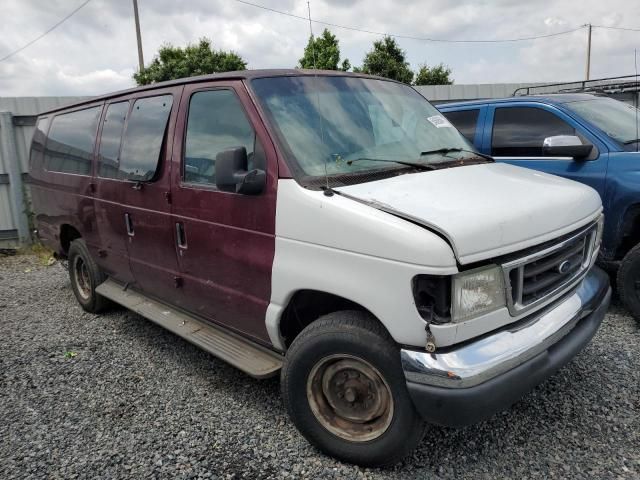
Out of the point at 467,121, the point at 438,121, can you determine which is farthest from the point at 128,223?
the point at 467,121

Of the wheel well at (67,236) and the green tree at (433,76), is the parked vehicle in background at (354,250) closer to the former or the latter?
the wheel well at (67,236)

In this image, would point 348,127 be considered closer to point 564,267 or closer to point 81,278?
point 564,267

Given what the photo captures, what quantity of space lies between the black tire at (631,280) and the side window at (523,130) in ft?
4.36

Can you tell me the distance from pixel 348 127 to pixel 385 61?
21.0 m

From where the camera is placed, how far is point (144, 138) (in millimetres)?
3750

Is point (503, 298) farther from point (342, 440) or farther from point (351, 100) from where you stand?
point (351, 100)

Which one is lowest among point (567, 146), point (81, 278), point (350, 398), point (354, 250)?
point (81, 278)

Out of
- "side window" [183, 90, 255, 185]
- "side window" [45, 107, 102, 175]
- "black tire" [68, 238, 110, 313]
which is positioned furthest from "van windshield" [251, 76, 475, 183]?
"black tire" [68, 238, 110, 313]

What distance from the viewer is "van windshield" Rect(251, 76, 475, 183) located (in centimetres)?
276

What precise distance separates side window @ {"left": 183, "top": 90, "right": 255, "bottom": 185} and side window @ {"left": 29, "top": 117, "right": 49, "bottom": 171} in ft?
9.87

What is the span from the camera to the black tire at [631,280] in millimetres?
3992

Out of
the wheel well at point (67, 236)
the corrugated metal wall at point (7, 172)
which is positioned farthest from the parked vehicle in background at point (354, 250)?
the corrugated metal wall at point (7, 172)

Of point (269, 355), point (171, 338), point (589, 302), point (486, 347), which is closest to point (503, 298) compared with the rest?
point (486, 347)

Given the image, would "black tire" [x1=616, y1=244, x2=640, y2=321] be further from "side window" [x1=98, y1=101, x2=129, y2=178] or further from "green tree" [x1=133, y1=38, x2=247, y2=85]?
"green tree" [x1=133, y1=38, x2=247, y2=85]
